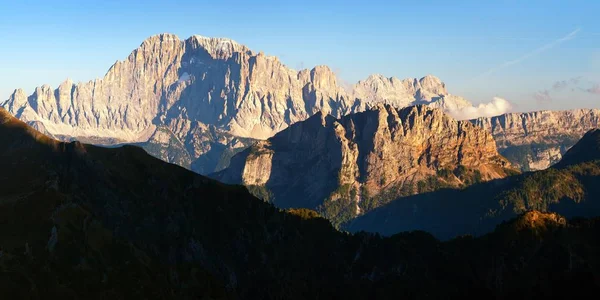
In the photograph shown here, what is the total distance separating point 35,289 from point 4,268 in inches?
469

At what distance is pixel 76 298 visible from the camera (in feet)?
655

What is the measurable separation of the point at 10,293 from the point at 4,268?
1336 centimetres

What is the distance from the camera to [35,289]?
196 metres

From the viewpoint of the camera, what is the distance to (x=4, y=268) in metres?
199

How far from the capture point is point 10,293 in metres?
188

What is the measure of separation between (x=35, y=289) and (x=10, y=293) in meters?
8.48

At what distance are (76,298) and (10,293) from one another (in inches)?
729

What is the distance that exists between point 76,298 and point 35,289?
453 inches
